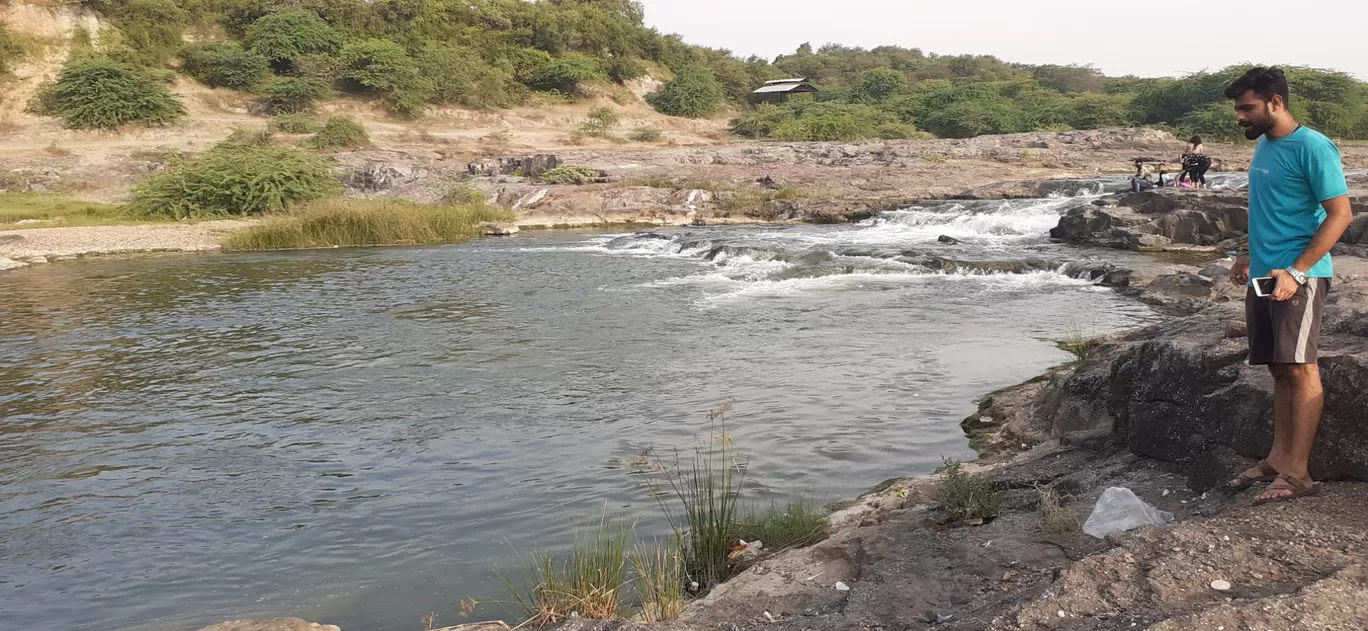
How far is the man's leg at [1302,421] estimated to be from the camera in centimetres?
356

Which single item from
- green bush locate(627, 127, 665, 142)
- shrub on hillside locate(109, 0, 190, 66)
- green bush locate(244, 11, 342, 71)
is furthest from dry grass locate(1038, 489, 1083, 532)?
green bush locate(244, 11, 342, 71)

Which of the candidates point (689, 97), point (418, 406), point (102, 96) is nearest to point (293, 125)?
point (102, 96)

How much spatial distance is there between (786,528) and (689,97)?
48.1 meters

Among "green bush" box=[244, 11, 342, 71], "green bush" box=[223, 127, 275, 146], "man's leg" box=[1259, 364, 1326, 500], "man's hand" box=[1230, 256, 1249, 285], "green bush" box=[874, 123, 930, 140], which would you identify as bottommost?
"man's leg" box=[1259, 364, 1326, 500]

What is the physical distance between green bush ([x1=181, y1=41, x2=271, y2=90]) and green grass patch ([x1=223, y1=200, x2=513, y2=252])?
19.9 meters

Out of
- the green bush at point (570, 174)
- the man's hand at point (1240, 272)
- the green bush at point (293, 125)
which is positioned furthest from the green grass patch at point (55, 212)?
the man's hand at point (1240, 272)

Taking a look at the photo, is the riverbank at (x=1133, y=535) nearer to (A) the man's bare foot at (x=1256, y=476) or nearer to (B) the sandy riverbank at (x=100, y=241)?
(A) the man's bare foot at (x=1256, y=476)

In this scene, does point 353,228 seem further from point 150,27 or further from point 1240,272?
point 150,27

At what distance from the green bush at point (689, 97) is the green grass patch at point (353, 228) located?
2909 centimetres

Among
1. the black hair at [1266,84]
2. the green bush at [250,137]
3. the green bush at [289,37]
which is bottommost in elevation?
the black hair at [1266,84]

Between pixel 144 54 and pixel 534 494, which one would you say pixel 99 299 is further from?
pixel 144 54

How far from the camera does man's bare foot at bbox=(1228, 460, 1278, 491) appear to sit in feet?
12.4

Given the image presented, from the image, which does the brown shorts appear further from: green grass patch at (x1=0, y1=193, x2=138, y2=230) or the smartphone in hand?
green grass patch at (x1=0, y1=193, x2=138, y2=230)

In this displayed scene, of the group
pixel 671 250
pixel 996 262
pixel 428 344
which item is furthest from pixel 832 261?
pixel 428 344
